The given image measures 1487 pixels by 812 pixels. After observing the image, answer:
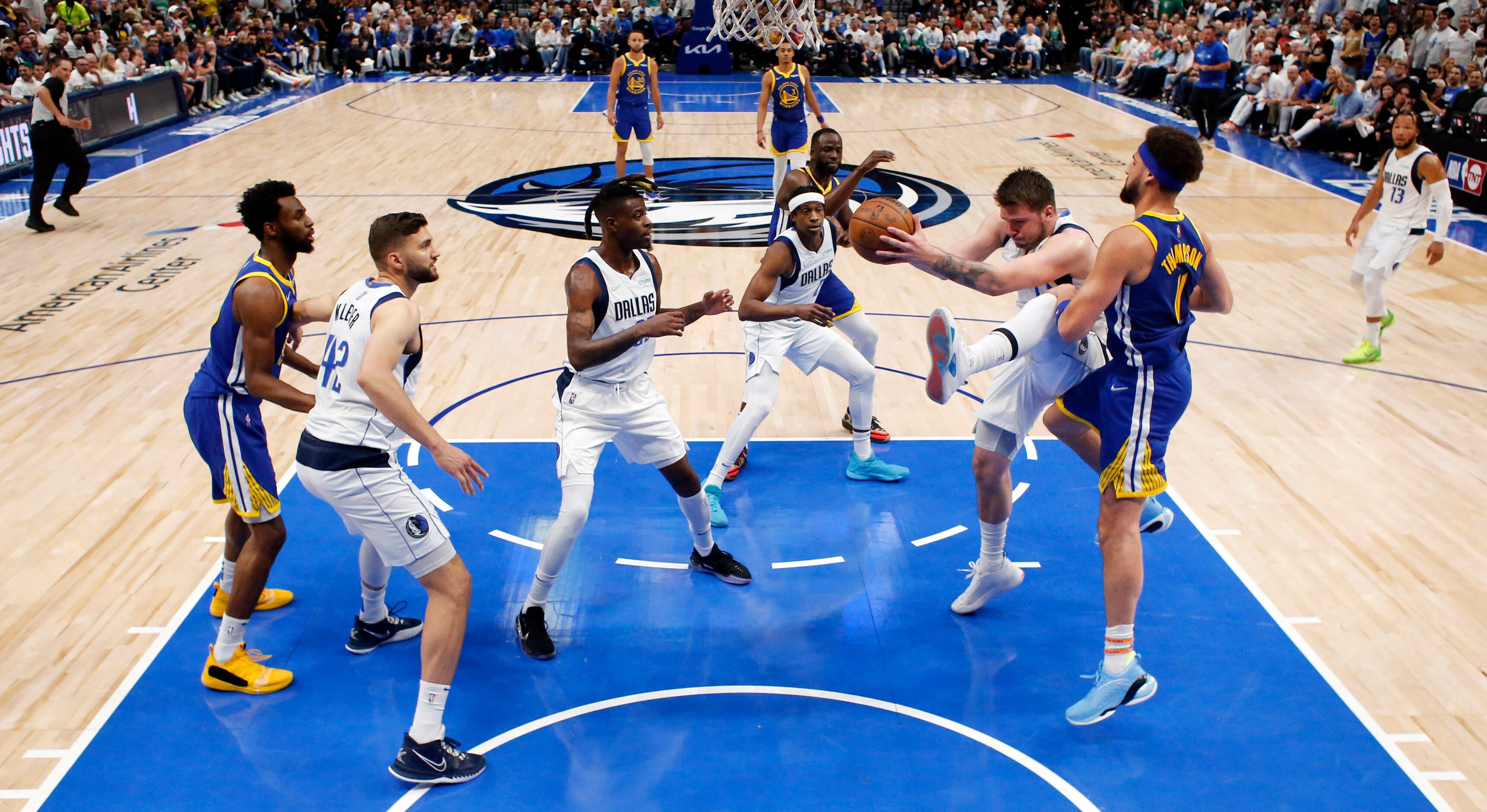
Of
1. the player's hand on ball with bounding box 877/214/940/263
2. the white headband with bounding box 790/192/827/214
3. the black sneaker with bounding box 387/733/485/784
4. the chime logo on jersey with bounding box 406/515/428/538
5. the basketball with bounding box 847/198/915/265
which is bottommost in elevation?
the black sneaker with bounding box 387/733/485/784

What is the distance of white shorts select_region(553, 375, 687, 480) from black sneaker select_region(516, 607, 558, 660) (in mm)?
591

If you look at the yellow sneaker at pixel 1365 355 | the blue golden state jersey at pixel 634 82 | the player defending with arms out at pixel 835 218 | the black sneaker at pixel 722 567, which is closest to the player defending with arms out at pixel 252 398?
the black sneaker at pixel 722 567

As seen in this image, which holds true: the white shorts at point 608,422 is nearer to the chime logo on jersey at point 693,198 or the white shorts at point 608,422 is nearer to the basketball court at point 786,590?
the basketball court at point 786,590

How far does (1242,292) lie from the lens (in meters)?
9.50

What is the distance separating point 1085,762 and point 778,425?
3365mm

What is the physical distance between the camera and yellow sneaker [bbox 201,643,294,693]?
13.8 ft

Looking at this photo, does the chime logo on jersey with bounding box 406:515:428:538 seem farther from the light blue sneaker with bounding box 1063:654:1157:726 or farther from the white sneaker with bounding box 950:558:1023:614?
the light blue sneaker with bounding box 1063:654:1157:726

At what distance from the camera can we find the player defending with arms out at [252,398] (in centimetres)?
411

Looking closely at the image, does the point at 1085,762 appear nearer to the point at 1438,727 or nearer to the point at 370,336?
the point at 1438,727

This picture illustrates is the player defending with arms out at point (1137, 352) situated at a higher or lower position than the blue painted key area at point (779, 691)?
higher

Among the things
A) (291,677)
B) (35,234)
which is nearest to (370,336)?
(291,677)

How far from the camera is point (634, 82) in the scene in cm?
1272

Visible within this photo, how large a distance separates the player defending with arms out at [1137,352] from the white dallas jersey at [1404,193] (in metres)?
4.65

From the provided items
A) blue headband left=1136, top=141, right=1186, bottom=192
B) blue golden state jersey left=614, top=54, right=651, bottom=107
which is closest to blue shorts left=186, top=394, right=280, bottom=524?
blue headband left=1136, top=141, right=1186, bottom=192
